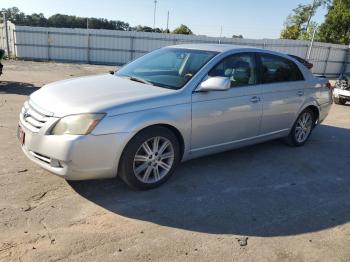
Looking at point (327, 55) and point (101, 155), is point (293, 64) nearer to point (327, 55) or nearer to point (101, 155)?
point (101, 155)

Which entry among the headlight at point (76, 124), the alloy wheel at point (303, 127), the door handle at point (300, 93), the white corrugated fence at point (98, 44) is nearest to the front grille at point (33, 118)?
the headlight at point (76, 124)

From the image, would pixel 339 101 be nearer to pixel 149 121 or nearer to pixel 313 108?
pixel 313 108

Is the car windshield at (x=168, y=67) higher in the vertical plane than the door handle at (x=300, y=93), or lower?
higher

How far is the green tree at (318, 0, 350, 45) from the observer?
112 ft

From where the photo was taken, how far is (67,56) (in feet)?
78.7

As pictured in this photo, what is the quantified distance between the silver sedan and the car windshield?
0.05ft

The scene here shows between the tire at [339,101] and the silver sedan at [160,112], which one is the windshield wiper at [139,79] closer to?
the silver sedan at [160,112]

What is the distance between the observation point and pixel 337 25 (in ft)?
114

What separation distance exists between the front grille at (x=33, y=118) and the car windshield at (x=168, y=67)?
135 cm

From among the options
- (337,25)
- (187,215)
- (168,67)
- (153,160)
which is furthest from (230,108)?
(337,25)

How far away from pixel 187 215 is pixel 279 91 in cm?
271

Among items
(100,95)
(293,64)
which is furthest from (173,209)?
(293,64)

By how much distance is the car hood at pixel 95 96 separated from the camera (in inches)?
150

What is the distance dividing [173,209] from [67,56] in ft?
72.0
